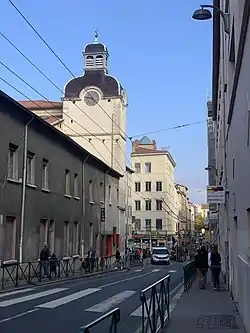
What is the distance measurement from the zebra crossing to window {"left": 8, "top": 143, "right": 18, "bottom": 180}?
6376 mm

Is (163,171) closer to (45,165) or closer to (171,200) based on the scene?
(171,200)

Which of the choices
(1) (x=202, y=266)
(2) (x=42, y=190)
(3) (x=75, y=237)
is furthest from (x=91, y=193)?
(1) (x=202, y=266)

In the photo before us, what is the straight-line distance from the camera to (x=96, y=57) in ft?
182

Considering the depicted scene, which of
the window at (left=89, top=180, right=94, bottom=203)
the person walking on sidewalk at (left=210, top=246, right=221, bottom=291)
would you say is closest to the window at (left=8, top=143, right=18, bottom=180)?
the person walking on sidewalk at (left=210, top=246, right=221, bottom=291)

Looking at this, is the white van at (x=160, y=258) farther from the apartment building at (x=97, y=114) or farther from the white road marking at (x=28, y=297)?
the white road marking at (x=28, y=297)

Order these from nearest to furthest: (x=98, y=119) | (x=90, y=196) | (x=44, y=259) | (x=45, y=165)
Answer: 1. (x=44, y=259)
2. (x=45, y=165)
3. (x=90, y=196)
4. (x=98, y=119)

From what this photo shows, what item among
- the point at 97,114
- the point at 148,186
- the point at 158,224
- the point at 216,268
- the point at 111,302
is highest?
the point at 97,114

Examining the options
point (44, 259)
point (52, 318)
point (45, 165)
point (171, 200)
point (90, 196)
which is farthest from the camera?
point (171, 200)

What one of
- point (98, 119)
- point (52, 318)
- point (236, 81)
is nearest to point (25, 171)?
point (52, 318)

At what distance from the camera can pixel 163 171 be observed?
89.8 meters

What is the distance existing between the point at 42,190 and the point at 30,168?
1.71 metres

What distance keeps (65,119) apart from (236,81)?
4398cm

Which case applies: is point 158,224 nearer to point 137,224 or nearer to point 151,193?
point 137,224

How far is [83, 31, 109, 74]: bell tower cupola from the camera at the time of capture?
5434cm
